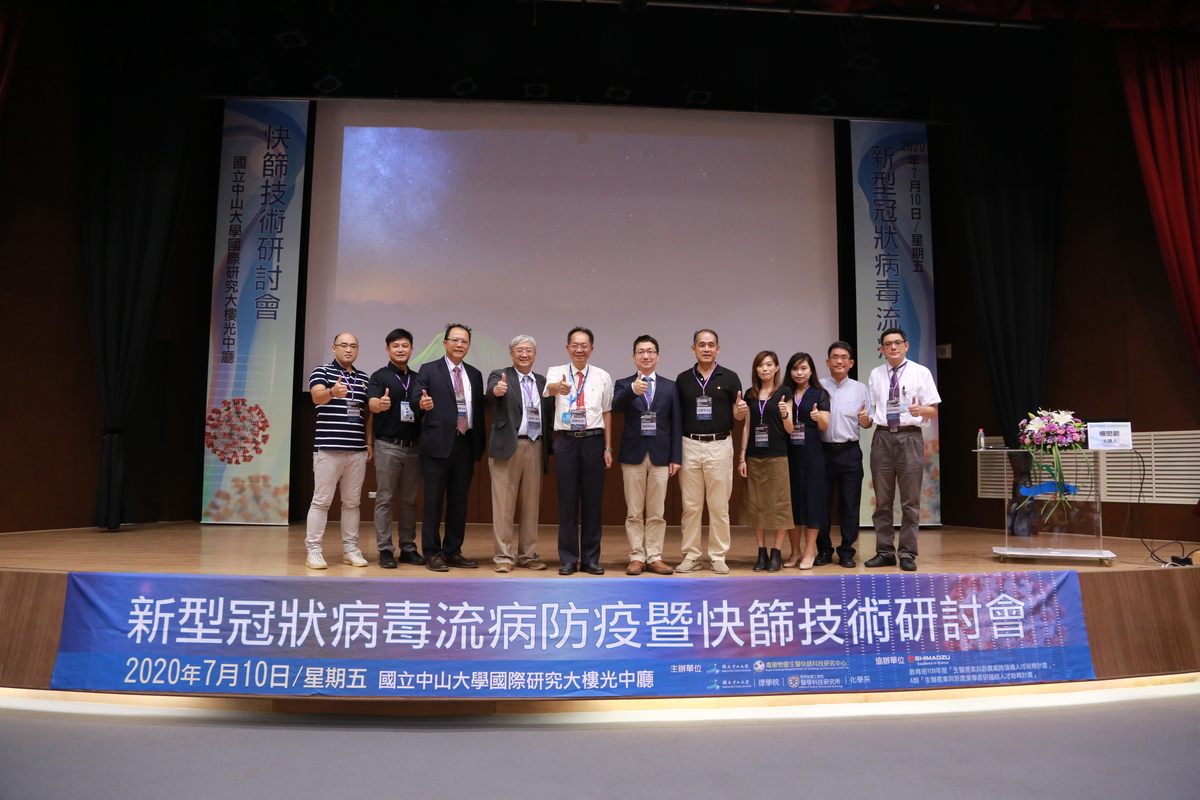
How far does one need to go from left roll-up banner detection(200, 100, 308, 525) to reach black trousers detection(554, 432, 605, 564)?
3947 mm

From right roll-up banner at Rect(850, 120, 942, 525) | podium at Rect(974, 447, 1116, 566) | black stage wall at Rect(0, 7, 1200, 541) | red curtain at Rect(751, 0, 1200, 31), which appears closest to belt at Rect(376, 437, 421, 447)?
podium at Rect(974, 447, 1116, 566)

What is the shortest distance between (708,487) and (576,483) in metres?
0.71

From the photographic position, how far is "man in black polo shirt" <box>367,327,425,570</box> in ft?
13.8

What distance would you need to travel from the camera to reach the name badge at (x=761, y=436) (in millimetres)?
Result: 4176

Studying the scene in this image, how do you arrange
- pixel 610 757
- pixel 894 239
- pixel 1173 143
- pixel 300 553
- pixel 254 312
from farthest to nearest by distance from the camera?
1. pixel 894 239
2. pixel 254 312
3. pixel 1173 143
4. pixel 300 553
5. pixel 610 757

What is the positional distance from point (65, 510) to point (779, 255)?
6.39 metres

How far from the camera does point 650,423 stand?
401cm

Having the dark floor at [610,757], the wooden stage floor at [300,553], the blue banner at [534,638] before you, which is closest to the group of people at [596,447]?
the wooden stage floor at [300,553]

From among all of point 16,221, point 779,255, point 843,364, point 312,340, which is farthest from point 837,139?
point 16,221

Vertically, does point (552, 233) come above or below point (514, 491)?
above

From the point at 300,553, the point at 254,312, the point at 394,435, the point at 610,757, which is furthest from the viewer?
the point at 254,312

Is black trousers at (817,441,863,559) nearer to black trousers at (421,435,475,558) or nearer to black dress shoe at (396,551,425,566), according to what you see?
black trousers at (421,435,475,558)

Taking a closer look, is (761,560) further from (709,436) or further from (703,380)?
(703,380)

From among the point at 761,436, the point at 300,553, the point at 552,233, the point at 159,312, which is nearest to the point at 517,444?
the point at 761,436
